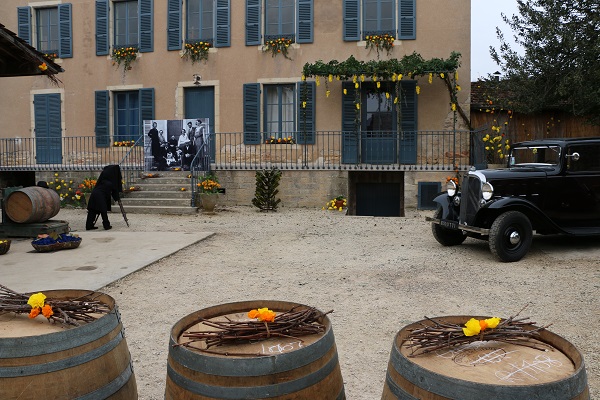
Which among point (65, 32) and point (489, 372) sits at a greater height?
point (65, 32)

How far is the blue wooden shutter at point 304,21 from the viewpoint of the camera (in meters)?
14.9

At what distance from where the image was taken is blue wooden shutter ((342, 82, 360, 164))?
581 inches

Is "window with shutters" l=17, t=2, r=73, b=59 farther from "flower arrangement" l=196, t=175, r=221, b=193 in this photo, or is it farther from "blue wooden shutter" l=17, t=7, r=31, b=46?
"flower arrangement" l=196, t=175, r=221, b=193

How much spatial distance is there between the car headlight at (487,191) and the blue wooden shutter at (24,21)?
15497 millimetres

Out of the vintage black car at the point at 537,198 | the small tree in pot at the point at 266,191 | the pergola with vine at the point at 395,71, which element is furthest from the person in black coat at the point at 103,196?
the vintage black car at the point at 537,198

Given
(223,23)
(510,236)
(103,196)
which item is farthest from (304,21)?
(510,236)

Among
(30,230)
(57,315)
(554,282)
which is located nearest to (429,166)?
(554,282)

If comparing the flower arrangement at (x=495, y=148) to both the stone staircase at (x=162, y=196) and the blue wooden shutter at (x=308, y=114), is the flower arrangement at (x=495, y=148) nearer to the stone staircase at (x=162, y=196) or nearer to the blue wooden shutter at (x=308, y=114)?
the blue wooden shutter at (x=308, y=114)

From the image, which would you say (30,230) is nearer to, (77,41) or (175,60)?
(175,60)

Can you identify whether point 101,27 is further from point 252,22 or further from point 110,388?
point 110,388

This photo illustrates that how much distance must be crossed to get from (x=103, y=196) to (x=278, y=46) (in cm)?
737

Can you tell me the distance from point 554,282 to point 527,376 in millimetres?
4869

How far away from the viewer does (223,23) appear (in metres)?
15.6

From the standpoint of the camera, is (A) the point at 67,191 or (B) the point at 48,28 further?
(B) the point at 48,28
